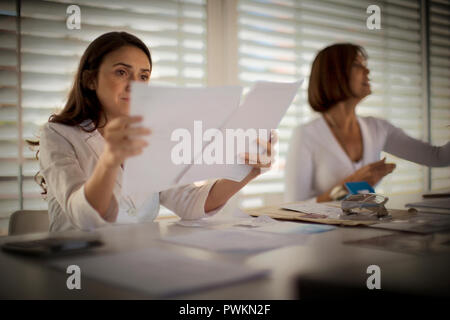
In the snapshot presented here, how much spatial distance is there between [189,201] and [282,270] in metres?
Result: 0.76

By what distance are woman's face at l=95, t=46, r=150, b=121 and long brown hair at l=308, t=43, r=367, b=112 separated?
1.07 metres

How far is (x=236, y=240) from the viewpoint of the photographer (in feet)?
2.91

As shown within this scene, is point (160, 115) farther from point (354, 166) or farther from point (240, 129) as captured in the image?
point (354, 166)

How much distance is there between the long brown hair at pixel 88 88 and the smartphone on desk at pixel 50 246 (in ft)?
2.14

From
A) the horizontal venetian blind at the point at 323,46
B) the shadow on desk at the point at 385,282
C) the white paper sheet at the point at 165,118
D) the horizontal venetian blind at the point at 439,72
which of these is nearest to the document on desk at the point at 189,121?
the white paper sheet at the point at 165,118

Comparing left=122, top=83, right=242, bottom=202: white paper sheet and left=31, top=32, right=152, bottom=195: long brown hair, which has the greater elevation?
left=31, top=32, right=152, bottom=195: long brown hair

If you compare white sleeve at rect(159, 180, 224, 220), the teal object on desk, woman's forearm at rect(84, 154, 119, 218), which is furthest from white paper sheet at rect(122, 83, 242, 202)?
the teal object on desk

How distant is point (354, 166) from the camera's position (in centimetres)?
219

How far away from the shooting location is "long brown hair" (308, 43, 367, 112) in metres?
2.15

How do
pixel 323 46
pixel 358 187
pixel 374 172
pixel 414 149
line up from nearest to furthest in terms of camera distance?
pixel 358 187, pixel 374 172, pixel 414 149, pixel 323 46

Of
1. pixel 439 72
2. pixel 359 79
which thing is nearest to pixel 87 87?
pixel 359 79

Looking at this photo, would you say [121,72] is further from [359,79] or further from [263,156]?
[359,79]

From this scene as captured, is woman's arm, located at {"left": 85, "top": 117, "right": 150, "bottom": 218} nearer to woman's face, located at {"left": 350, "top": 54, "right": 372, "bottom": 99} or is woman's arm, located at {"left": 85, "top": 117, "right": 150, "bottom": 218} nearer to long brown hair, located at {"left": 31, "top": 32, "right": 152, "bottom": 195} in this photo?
long brown hair, located at {"left": 31, "top": 32, "right": 152, "bottom": 195}
